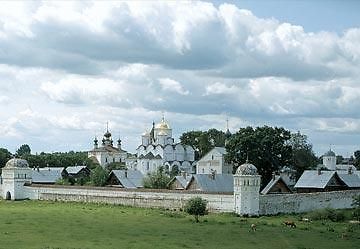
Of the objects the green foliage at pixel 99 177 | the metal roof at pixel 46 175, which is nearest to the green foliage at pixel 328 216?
the green foliage at pixel 99 177

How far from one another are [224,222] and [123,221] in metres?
5.98

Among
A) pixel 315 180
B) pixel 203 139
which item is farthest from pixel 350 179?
pixel 203 139

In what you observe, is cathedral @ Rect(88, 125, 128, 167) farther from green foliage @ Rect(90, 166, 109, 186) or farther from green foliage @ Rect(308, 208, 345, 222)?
green foliage @ Rect(308, 208, 345, 222)

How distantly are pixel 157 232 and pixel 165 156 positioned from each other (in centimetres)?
6279

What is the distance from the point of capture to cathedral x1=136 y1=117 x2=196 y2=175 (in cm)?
9306

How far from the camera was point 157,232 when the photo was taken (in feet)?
102

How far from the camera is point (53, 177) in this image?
7325cm

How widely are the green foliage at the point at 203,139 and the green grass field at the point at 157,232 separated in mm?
65955

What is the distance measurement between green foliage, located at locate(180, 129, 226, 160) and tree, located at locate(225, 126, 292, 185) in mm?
41004

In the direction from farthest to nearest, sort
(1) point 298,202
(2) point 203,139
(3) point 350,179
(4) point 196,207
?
(2) point 203,139, (3) point 350,179, (1) point 298,202, (4) point 196,207

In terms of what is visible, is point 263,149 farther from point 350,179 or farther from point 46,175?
point 46,175

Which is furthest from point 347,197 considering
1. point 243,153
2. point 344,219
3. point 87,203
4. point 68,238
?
point 68,238

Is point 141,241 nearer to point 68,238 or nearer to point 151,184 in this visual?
point 68,238

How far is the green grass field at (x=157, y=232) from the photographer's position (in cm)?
2691
